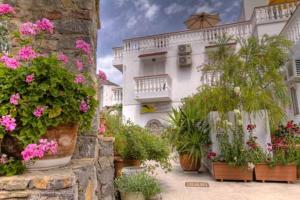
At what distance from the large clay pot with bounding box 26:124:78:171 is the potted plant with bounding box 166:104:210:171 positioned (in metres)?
3.28

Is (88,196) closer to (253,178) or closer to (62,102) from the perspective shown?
(62,102)

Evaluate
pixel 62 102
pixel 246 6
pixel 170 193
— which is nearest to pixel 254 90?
pixel 170 193

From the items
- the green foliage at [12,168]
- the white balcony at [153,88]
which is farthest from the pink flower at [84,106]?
the white balcony at [153,88]

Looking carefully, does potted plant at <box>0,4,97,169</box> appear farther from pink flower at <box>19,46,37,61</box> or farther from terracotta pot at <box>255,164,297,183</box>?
terracotta pot at <box>255,164,297,183</box>

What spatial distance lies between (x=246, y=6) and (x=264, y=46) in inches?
292

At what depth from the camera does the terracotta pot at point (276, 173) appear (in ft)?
11.1

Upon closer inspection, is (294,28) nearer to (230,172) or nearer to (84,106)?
(230,172)

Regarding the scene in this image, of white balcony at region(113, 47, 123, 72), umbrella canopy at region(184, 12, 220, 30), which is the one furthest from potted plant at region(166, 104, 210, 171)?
umbrella canopy at region(184, 12, 220, 30)

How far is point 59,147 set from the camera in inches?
49.9

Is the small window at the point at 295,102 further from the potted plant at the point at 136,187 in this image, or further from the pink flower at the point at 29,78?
the pink flower at the point at 29,78

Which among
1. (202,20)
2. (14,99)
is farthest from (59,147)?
(202,20)

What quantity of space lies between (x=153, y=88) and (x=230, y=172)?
6.61 metres

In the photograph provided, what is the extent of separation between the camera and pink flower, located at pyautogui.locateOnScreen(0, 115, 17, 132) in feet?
3.58

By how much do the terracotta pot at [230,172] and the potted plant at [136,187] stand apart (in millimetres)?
1581
